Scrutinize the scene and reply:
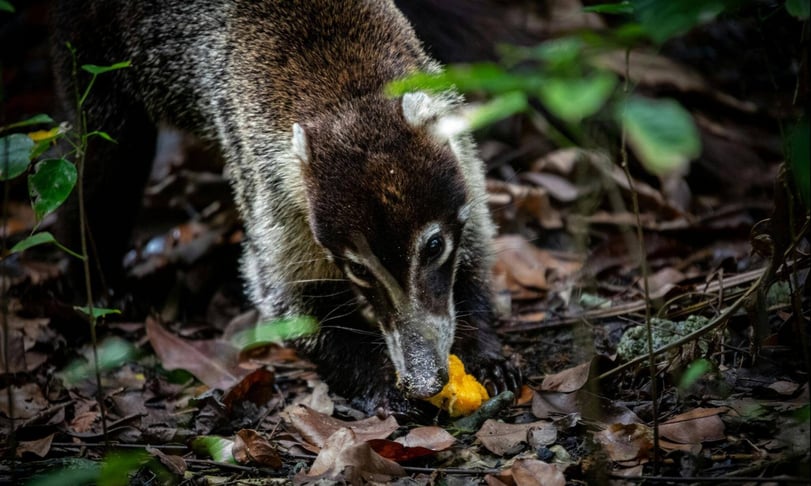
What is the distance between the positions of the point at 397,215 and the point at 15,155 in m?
1.60

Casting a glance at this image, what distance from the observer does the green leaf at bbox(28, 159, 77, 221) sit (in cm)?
345

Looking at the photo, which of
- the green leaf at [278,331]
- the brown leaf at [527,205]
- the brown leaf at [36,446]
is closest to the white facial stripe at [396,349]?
the green leaf at [278,331]

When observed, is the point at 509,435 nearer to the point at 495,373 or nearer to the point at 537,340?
the point at 495,373

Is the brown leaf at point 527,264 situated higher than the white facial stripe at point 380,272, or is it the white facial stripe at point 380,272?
the white facial stripe at point 380,272

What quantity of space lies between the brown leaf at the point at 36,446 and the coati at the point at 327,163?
1.48 meters

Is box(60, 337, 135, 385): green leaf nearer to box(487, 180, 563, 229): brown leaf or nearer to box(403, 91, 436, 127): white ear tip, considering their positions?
box(403, 91, 436, 127): white ear tip

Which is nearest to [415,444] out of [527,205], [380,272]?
[380,272]

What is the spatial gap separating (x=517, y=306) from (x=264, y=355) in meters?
1.72

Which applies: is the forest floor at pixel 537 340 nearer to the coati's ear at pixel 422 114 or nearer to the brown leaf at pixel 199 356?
the brown leaf at pixel 199 356

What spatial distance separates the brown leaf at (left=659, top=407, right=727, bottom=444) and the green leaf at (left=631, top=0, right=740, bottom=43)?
1.67m

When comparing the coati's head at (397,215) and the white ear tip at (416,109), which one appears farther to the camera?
the white ear tip at (416,109)

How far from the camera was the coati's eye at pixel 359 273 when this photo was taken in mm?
4043

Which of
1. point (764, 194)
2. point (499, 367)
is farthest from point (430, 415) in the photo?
point (764, 194)

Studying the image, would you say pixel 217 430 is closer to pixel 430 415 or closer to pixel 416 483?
pixel 430 415
